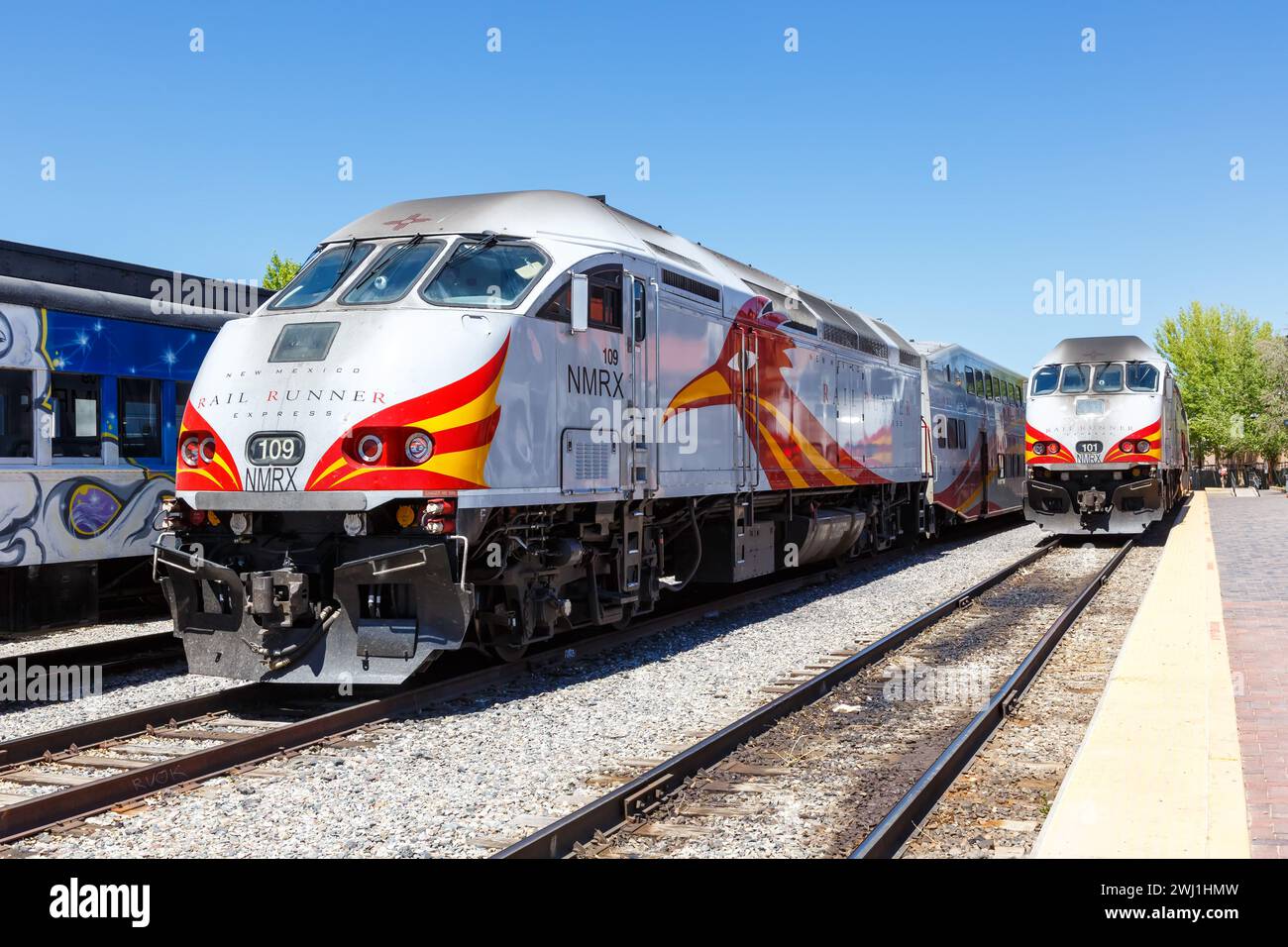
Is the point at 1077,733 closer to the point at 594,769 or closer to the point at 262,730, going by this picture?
the point at 594,769

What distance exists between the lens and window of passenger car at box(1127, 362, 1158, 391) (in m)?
21.7

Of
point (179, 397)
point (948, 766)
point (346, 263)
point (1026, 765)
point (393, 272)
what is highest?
point (346, 263)

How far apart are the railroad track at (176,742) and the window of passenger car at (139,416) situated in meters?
4.33

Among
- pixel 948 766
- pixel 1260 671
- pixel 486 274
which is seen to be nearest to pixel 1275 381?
pixel 1260 671

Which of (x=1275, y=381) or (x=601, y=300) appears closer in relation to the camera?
(x=601, y=300)

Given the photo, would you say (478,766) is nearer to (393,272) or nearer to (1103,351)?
(393,272)

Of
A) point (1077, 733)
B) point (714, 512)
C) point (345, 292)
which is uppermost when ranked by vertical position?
point (345, 292)

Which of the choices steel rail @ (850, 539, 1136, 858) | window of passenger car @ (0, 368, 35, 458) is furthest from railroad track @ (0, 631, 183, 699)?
steel rail @ (850, 539, 1136, 858)

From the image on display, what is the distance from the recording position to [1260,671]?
8453 mm

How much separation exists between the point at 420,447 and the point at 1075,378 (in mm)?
17726

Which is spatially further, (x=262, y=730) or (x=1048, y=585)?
(x=1048, y=585)

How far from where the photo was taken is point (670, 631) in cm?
1146
